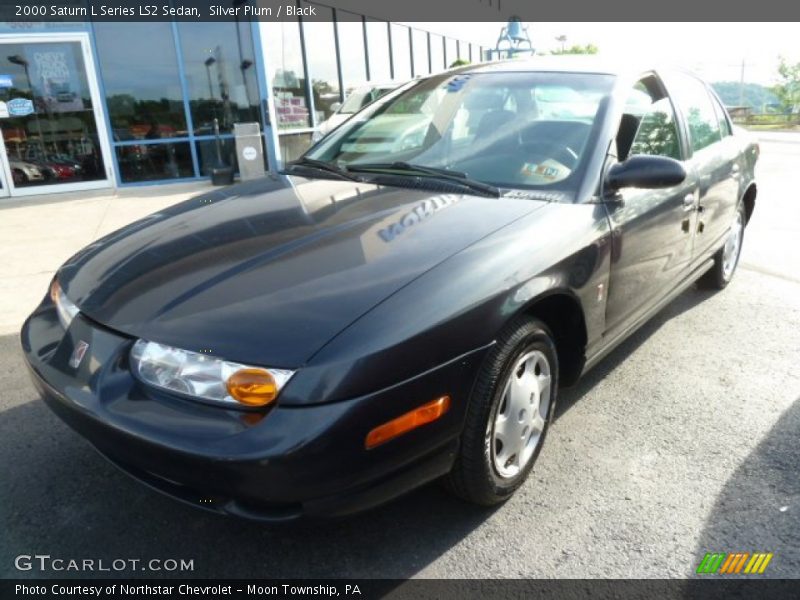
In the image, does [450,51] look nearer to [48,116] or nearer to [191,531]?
[48,116]

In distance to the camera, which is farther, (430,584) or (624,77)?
(624,77)

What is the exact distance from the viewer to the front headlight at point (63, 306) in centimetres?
231

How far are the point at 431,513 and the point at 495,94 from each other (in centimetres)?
207

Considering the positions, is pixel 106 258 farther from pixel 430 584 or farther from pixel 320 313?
pixel 430 584

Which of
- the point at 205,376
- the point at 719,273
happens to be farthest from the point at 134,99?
the point at 205,376

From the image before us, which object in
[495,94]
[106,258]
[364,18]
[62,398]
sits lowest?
[62,398]

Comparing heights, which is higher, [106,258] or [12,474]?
[106,258]

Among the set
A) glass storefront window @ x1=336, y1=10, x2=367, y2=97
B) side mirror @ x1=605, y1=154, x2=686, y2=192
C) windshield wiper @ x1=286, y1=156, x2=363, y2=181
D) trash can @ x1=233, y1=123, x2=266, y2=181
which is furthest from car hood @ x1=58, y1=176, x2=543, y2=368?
glass storefront window @ x1=336, y1=10, x2=367, y2=97

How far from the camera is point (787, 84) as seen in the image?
4503 centimetres

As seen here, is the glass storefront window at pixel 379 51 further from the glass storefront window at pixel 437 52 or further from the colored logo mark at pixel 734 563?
the colored logo mark at pixel 734 563

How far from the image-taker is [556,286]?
2.39 metres

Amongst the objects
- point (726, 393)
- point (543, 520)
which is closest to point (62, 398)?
point (543, 520)

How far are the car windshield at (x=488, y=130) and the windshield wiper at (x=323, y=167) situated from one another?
39 mm

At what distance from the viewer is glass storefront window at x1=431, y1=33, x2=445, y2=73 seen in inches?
822
